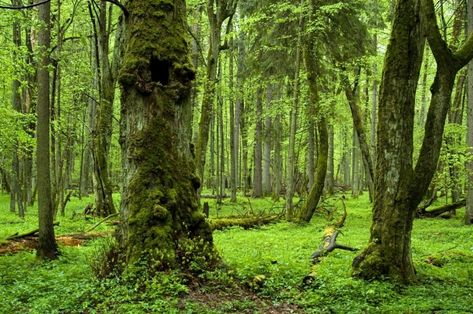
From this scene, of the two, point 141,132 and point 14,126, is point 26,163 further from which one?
point 141,132

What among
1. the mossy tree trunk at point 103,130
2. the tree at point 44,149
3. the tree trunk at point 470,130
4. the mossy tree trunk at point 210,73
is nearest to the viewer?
the tree at point 44,149

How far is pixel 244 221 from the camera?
1411 centimetres

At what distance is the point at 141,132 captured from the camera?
6430mm

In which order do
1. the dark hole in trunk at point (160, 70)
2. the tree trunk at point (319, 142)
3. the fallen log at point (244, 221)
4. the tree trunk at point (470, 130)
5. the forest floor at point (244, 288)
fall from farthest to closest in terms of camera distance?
the tree trunk at point (319, 142) → the fallen log at point (244, 221) → the tree trunk at point (470, 130) → the dark hole in trunk at point (160, 70) → the forest floor at point (244, 288)

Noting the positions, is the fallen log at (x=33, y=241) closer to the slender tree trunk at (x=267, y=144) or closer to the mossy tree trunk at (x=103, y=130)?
the mossy tree trunk at (x=103, y=130)

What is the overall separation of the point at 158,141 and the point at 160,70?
1.14 meters

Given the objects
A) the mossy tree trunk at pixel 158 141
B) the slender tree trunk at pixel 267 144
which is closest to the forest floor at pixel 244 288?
the mossy tree trunk at pixel 158 141

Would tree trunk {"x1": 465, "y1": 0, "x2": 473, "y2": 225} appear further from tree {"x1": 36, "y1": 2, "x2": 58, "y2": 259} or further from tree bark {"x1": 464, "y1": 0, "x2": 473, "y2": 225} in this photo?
tree {"x1": 36, "y1": 2, "x2": 58, "y2": 259}

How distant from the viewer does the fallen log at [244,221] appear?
44.1ft

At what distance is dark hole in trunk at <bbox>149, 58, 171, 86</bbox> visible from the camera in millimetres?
6598

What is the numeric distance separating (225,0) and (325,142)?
5.85 metres

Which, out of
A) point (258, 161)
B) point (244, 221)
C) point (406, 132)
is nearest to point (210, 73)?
point (244, 221)

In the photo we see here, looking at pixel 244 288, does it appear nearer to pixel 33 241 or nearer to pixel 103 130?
pixel 33 241

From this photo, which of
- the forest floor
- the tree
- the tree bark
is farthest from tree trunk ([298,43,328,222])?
the tree
